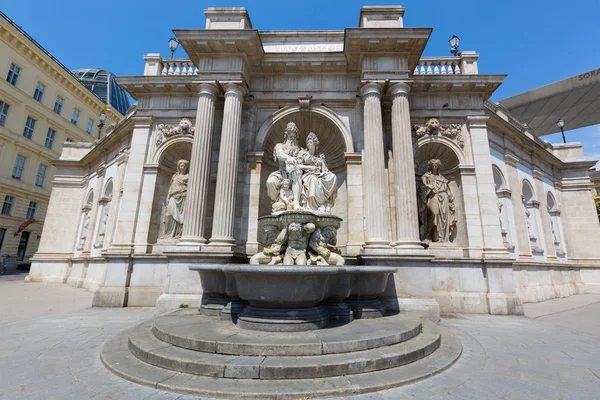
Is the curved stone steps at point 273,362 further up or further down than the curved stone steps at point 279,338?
further down

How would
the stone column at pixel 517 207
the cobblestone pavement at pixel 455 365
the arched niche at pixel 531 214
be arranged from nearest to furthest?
the cobblestone pavement at pixel 455 365, the stone column at pixel 517 207, the arched niche at pixel 531 214

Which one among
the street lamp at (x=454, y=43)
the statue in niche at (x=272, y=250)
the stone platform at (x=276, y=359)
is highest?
the street lamp at (x=454, y=43)

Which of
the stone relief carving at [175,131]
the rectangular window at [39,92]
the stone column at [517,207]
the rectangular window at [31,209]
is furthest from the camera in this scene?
the rectangular window at [39,92]

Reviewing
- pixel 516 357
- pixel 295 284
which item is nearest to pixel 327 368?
pixel 295 284

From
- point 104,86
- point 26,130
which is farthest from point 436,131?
point 104,86

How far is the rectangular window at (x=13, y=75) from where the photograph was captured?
80.7 feet

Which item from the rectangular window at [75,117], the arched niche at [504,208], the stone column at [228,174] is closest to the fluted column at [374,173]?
the stone column at [228,174]

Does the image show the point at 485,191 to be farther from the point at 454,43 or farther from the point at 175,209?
the point at 175,209

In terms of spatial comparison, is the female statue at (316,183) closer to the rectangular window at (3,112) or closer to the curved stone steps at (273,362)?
the curved stone steps at (273,362)

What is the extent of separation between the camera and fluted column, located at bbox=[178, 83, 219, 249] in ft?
27.0

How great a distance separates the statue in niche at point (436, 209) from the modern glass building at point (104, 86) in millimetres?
50215

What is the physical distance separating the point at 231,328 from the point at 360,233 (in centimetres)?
512

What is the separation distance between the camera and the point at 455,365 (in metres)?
4.11

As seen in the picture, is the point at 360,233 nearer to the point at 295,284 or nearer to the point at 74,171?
the point at 295,284
